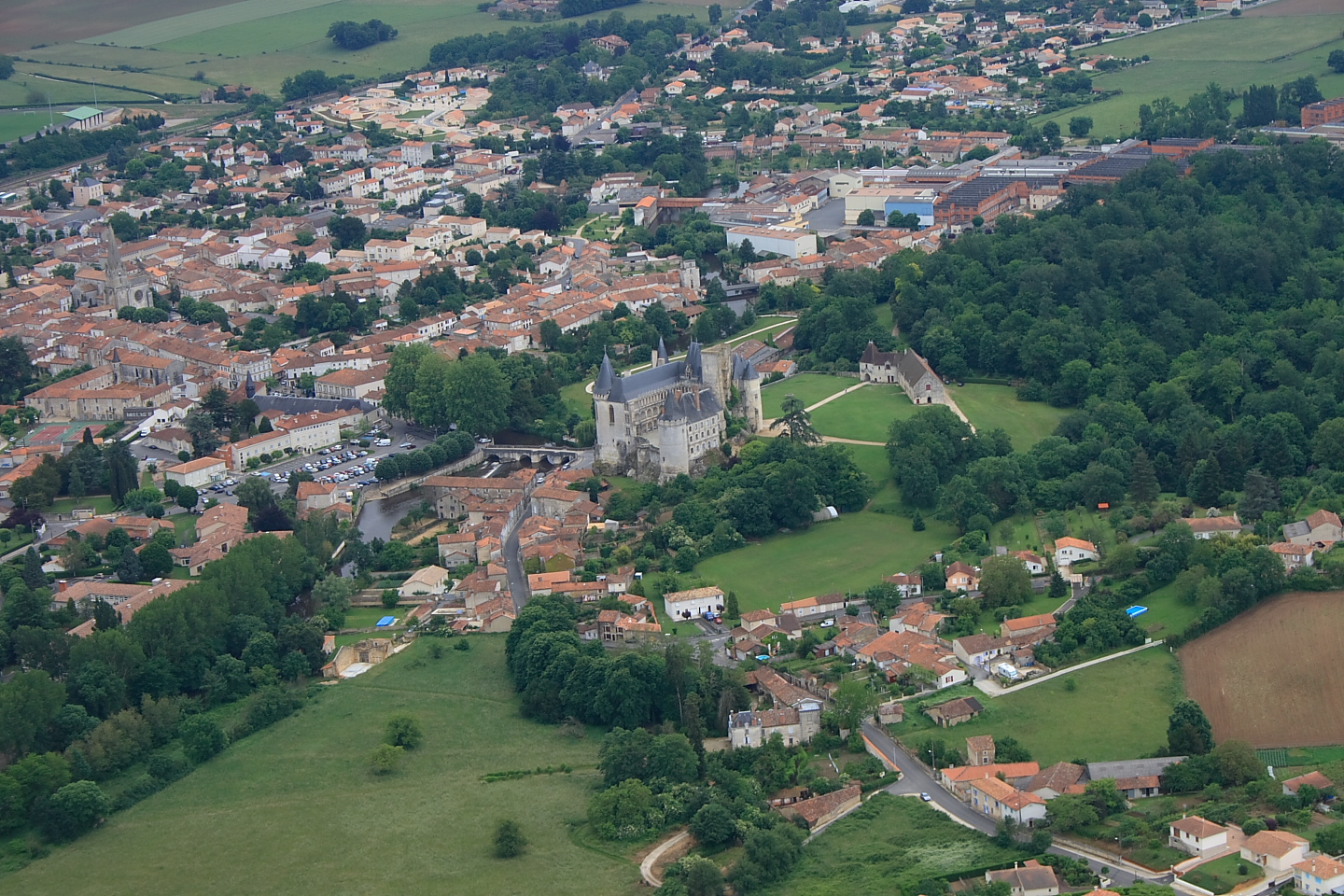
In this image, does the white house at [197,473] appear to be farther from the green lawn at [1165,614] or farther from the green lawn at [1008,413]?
the green lawn at [1165,614]

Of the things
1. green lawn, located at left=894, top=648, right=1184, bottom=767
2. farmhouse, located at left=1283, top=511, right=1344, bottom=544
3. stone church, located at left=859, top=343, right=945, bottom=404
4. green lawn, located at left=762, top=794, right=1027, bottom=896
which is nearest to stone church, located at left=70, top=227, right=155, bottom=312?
stone church, located at left=859, top=343, right=945, bottom=404

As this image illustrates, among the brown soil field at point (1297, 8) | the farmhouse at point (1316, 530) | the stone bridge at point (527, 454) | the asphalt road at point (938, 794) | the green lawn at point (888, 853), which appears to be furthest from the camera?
the brown soil field at point (1297, 8)

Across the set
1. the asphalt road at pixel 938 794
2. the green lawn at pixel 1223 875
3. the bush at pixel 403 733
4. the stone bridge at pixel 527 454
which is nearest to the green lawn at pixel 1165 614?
the asphalt road at pixel 938 794

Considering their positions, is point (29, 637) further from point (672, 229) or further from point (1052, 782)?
point (672, 229)

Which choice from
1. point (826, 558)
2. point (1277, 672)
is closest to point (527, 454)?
point (826, 558)

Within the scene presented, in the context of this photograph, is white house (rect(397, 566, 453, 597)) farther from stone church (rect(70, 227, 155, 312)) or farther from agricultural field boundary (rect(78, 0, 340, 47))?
agricultural field boundary (rect(78, 0, 340, 47))

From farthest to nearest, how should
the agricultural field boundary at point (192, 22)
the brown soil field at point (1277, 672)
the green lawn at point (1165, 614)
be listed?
the agricultural field boundary at point (192, 22) → the green lawn at point (1165, 614) → the brown soil field at point (1277, 672)

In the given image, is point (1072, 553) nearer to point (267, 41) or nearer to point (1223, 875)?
point (1223, 875)
